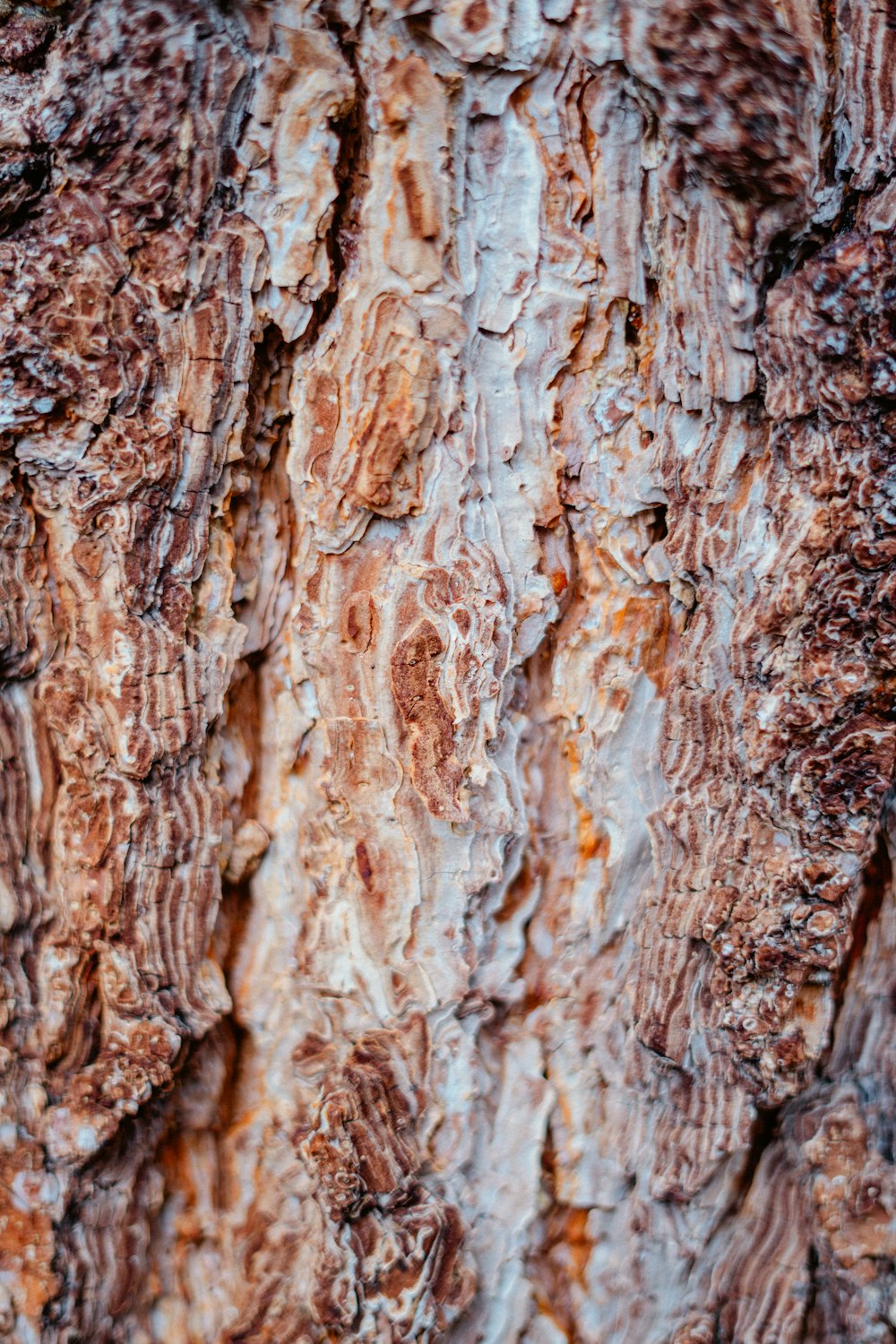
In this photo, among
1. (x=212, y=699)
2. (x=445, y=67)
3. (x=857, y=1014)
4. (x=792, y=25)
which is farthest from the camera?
(x=857, y=1014)

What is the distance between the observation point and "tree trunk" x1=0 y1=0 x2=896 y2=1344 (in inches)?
44.3

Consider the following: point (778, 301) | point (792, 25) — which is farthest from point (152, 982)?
point (792, 25)

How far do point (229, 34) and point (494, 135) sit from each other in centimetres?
38

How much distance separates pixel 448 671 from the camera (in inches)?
48.8

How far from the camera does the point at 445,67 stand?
1122 millimetres

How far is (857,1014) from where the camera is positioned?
4.57 ft

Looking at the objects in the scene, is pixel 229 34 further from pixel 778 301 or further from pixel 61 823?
pixel 61 823

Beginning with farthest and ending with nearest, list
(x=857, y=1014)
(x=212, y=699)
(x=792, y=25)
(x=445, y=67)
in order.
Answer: (x=857, y=1014) < (x=212, y=699) < (x=445, y=67) < (x=792, y=25)

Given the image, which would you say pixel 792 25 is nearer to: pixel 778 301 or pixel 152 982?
pixel 778 301

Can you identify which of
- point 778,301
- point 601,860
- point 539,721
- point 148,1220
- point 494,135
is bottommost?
point 148,1220

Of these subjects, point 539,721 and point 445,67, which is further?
point 539,721

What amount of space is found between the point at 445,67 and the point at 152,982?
1394mm

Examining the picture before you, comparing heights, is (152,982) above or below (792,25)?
below

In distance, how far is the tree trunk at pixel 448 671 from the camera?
3.69 feet
